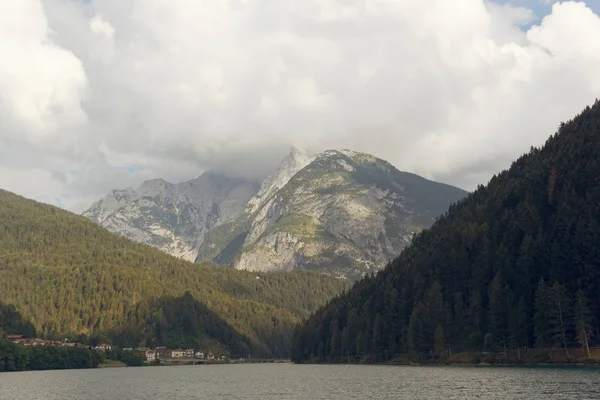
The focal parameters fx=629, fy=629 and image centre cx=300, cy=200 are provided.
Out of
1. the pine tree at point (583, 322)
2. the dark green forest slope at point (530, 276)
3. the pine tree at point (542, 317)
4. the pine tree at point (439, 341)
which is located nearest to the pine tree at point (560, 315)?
the dark green forest slope at point (530, 276)

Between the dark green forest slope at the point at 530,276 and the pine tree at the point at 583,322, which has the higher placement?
the dark green forest slope at the point at 530,276

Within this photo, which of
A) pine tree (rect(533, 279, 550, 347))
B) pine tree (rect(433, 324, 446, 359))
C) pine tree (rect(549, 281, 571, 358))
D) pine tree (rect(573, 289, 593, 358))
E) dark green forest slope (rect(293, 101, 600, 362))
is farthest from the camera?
pine tree (rect(433, 324, 446, 359))

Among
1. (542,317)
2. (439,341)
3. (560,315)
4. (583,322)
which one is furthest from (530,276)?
(439,341)

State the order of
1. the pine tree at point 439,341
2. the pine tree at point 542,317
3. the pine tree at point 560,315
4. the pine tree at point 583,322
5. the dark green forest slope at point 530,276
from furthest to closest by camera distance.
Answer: the pine tree at point 439,341 → the pine tree at point 542,317 → the dark green forest slope at point 530,276 → the pine tree at point 560,315 → the pine tree at point 583,322

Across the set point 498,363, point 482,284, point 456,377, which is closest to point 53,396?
point 456,377

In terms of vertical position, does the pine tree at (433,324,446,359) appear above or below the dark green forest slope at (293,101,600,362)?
below

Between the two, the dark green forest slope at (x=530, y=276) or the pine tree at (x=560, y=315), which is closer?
the pine tree at (x=560, y=315)

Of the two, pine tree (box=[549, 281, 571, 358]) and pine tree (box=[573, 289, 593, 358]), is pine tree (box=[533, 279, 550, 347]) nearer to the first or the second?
pine tree (box=[549, 281, 571, 358])

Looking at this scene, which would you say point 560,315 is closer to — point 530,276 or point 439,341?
point 530,276

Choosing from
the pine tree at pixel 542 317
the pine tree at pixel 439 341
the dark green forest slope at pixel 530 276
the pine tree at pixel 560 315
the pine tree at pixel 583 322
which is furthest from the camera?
the pine tree at pixel 439 341

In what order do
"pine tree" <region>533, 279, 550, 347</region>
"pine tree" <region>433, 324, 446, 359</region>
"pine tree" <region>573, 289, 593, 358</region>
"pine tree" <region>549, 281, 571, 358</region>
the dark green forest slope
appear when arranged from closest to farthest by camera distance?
"pine tree" <region>573, 289, 593, 358</region>
"pine tree" <region>549, 281, 571, 358</region>
the dark green forest slope
"pine tree" <region>533, 279, 550, 347</region>
"pine tree" <region>433, 324, 446, 359</region>

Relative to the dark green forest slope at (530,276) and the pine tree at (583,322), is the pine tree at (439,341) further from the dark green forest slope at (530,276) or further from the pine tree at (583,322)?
the pine tree at (583,322)

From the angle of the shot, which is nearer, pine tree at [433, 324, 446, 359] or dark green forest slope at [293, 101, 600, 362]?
dark green forest slope at [293, 101, 600, 362]

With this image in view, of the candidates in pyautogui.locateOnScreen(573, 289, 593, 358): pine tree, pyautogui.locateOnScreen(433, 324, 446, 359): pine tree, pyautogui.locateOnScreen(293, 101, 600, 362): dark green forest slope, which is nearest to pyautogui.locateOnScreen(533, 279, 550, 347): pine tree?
pyautogui.locateOnScreen(293, 101, 600, 362): dark green forest slope
